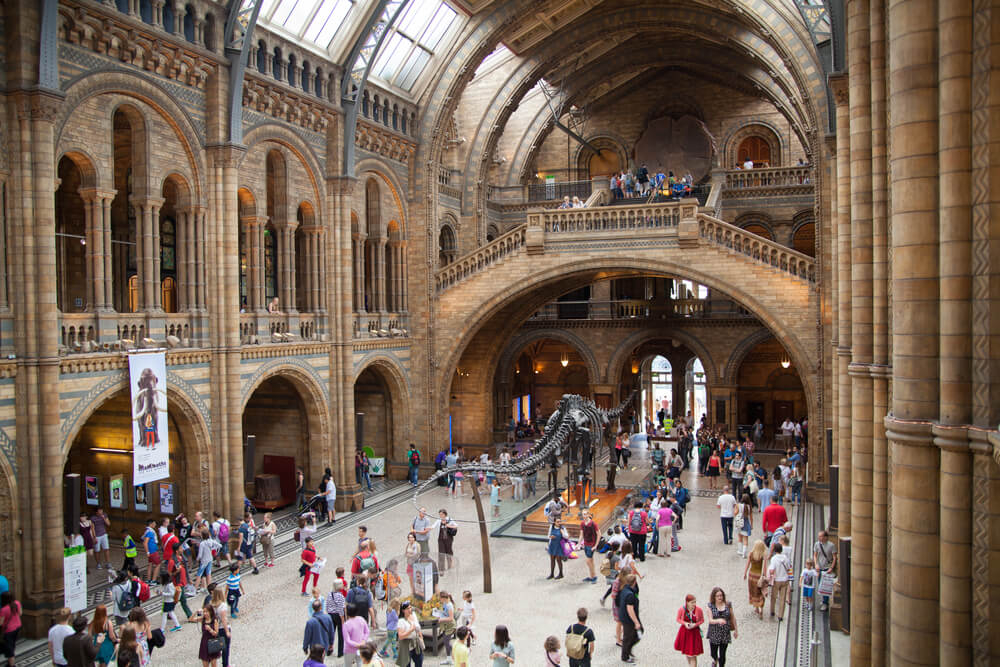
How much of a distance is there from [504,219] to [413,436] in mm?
10596

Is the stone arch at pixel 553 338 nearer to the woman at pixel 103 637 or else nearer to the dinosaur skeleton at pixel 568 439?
the dinosaur skeleton at pixel 568 439

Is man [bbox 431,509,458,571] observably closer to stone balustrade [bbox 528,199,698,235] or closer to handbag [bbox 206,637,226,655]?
handbag [bbox 206,637,226,655]

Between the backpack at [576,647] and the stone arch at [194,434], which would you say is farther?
the stone arch at [194,434]

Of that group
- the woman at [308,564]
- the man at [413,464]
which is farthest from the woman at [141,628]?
the man at [413,464]

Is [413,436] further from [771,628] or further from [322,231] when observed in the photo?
[771,628]

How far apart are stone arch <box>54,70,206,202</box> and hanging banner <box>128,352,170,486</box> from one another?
3832mm

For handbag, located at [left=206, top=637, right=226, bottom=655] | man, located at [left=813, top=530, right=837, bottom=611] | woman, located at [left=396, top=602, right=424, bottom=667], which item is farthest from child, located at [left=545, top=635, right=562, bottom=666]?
man, located at [left=813, top=530, right=837, bottom=611]

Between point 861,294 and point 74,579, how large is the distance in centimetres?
1240

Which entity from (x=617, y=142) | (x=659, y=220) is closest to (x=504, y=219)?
(x=617, y=142)

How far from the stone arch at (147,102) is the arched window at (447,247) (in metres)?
11.1

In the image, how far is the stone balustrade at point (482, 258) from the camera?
23.0 meters

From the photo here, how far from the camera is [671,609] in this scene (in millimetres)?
12531

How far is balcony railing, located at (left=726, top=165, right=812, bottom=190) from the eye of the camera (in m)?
28.1

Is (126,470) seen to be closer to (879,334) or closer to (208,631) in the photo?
(208,631)
